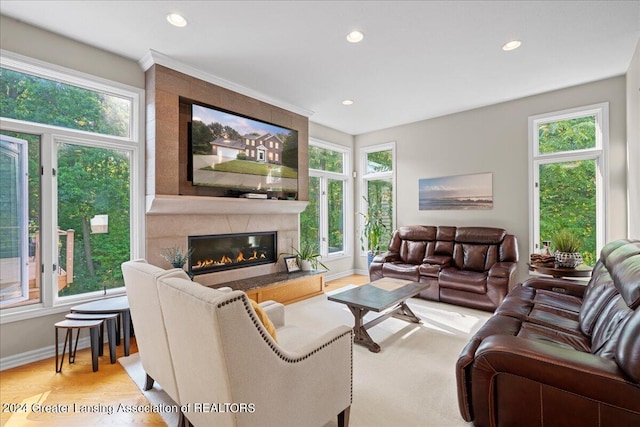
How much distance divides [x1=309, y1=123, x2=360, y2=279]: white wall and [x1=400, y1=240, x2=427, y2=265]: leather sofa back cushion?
4.68ft

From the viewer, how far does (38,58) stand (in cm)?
269

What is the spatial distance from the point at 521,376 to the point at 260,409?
1.27 meters

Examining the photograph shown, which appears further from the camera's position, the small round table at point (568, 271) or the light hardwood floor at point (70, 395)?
the small round table at point (568, 271)

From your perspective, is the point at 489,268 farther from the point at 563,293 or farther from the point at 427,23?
the point at 427,23

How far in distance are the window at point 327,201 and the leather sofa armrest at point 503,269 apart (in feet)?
9.70

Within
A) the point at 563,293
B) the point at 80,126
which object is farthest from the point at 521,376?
the point at 80,126

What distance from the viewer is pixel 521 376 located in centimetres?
146

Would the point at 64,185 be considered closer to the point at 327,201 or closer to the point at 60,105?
the point at 60,105

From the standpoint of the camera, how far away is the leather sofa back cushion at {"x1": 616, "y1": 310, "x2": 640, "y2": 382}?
1.21 meters

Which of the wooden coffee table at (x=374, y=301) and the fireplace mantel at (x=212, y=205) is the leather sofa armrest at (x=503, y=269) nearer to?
the wooden coffee table at (x=374, y=301)

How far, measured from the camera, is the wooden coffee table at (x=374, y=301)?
2.82 meters

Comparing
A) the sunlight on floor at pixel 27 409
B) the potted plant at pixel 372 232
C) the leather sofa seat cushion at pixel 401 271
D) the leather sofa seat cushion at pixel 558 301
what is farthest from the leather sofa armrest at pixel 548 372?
the potted plant at pixel 372 232

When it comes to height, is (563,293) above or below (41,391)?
above

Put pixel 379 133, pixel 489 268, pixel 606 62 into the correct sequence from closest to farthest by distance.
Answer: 1. pixel 606 62
2. pixel 489 268
3. pixel 379 133
